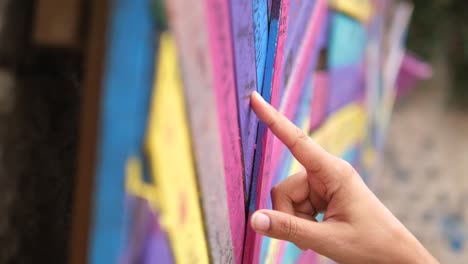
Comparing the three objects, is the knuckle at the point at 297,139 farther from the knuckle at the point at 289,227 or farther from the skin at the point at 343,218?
the knuckle at the point at 289,227

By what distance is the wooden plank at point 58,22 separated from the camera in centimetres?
69

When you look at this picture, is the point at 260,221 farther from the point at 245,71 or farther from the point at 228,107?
the point at 245,71

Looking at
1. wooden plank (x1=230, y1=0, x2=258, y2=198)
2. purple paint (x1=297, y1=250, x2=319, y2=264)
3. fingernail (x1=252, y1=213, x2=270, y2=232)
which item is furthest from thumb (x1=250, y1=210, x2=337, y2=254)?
purple paint (x1=297, y1=250, x2=319, y2=264)

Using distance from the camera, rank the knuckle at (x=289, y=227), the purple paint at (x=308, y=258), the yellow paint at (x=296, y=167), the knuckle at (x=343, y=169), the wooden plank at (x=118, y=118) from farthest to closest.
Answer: the purple paint at (x=308, y=258), the yellow paint at (x=296, y=167), the knuckle at (x=343, y=169), the knuckle at (x=289, y=227), the wooden plank at (x=118, y=118)

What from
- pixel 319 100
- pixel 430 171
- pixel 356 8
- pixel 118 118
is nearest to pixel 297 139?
pixel 118 118

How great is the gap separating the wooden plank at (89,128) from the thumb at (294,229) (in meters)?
0.37

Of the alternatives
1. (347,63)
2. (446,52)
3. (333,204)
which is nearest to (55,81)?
(333,204)

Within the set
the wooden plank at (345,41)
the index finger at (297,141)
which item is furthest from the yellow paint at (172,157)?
the wooden plank at (345,41)

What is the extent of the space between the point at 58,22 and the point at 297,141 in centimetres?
55

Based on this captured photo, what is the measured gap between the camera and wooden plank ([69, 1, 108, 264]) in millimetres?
676

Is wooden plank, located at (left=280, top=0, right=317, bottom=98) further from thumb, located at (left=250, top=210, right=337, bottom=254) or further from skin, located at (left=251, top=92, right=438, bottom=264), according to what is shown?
thumb, located at (left=250, top=210, right=337, bottom=254)

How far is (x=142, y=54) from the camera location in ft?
2.24

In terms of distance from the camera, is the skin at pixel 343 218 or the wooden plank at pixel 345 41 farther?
the wooden plank at pixel 345 41

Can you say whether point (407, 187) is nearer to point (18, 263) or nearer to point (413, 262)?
point (413, 262)
